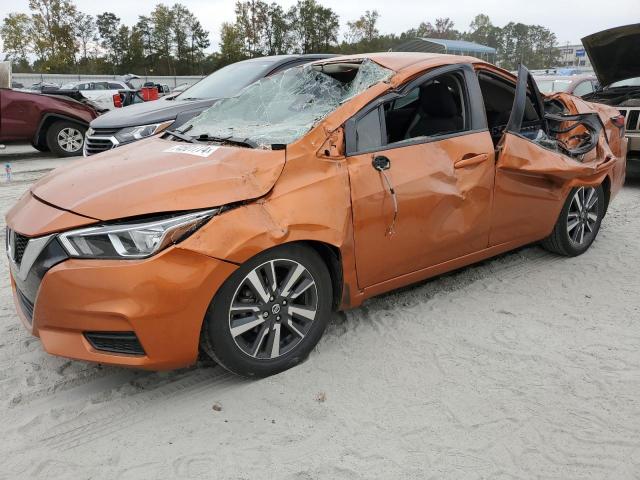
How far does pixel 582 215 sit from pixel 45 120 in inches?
372

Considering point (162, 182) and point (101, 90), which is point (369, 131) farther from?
point (101, 90)

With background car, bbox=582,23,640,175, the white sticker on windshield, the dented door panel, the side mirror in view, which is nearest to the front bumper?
the white sticker on windshield

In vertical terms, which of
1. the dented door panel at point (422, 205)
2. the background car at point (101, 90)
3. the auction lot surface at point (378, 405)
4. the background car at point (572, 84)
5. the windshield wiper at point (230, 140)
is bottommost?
the auction lot surface at point (378, 405)

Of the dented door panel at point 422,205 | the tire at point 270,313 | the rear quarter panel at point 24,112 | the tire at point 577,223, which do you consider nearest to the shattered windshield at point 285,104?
the dented door panel at point 422,205

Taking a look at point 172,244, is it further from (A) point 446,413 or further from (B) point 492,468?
(B) point 492,468

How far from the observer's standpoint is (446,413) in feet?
8.50

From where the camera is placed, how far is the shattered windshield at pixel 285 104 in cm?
317

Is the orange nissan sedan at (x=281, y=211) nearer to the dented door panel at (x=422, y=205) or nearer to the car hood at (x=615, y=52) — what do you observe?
the dented door panel at (x=422, y=205)

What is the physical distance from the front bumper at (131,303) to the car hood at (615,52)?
6.02 meters

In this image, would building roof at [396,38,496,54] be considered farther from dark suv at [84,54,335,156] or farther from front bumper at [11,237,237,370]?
front bumper at [11,237,237,370]

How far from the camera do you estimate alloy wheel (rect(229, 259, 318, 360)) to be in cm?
268

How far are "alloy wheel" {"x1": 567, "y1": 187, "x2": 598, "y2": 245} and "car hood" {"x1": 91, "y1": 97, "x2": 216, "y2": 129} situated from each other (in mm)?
4218

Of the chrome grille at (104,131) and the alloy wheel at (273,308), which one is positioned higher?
the chrome grille at (104,131)

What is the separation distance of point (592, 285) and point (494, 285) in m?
0.73
